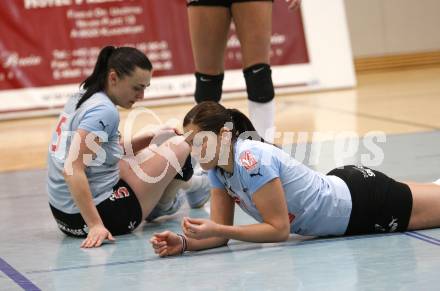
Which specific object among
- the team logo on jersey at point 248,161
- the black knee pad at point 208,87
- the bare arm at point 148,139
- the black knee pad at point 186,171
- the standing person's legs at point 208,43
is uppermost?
the standing person's legs at point 208,43

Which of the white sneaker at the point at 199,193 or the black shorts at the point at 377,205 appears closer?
the black shorts at the point at 377,205

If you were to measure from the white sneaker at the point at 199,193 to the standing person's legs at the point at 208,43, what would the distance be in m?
0.46

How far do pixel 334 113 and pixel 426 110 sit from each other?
2.14 feet

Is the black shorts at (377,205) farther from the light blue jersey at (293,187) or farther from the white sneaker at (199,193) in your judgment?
the white sneaker at (199,193)

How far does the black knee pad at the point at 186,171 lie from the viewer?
3498 millimetres

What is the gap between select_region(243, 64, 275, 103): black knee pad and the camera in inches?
155

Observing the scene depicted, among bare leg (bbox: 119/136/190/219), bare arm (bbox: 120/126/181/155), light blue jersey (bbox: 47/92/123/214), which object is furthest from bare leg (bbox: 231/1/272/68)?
light blue jersey (bbox: 47/92/123/214)

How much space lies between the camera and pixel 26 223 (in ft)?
11.9

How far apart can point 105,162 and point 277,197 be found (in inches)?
31.2

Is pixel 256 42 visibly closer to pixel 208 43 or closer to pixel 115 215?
pixel 208 43

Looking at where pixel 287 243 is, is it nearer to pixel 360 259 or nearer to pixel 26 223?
pixel 360 259

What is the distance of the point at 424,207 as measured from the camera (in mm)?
3004

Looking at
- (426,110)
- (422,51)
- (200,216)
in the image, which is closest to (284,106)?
(426,110)

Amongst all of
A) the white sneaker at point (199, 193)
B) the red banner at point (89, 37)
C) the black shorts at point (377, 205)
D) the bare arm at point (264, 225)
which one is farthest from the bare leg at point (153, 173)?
the red banner at point (89, 37)
